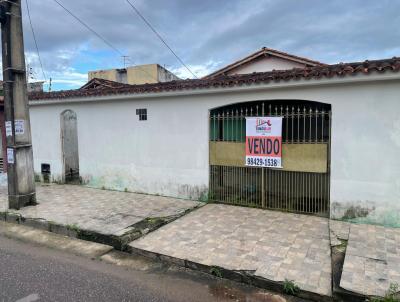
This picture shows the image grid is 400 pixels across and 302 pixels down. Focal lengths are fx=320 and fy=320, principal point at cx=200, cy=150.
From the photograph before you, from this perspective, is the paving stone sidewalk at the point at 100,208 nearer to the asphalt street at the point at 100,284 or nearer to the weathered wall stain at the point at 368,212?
the asphalt street at the point at 100,284

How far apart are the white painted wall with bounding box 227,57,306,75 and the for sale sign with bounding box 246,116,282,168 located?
6.54m

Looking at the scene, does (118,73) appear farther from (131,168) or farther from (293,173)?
(293,173)

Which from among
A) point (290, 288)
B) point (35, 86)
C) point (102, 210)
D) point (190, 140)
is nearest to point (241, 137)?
point (190, 140)

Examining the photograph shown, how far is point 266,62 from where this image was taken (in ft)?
43.7

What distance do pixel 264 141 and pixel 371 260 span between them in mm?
3337

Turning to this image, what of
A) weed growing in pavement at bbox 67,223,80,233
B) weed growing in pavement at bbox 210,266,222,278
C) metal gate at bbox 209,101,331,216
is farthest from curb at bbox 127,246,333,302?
metal gate at bbox 209,101,331,216

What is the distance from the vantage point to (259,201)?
295 inches

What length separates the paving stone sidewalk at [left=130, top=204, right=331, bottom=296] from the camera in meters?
4.31

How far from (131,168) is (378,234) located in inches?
250

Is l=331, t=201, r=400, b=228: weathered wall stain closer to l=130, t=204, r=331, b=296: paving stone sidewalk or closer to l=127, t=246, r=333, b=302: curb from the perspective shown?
l=130, t=204, r=331, b=296: paving stone sidewalk

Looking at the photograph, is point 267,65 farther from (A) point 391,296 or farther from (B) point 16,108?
(A) point 391,296

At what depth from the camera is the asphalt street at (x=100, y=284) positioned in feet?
12.7

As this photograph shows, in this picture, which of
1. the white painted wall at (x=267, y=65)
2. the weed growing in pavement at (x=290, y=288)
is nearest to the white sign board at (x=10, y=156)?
the weed growing in pavement at (x=290, y=288)

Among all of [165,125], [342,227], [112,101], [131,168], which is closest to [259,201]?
[342,227]
